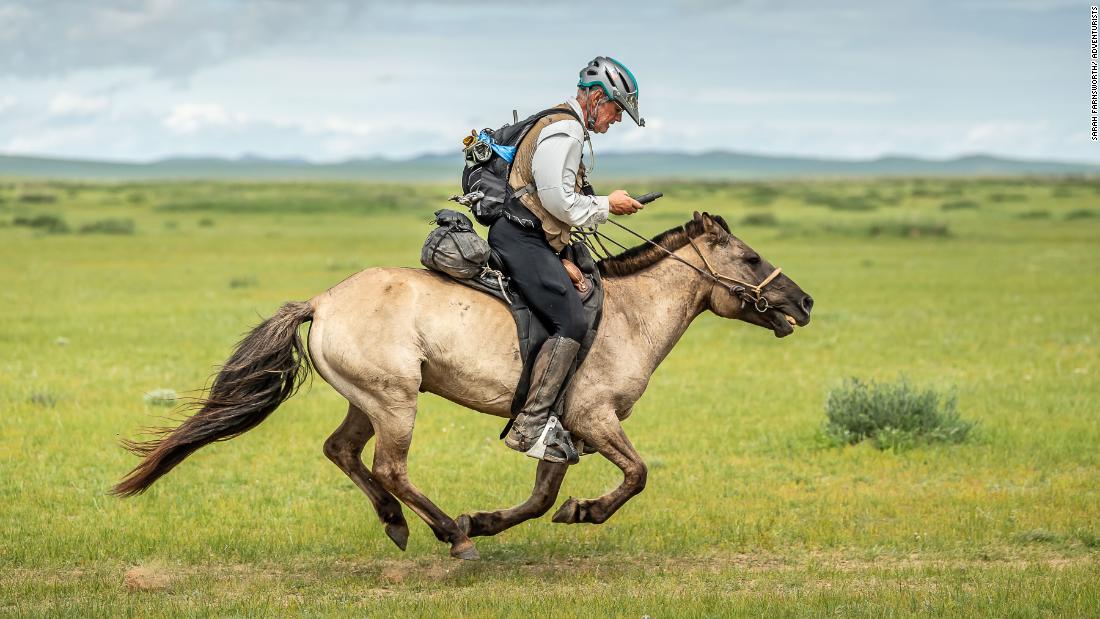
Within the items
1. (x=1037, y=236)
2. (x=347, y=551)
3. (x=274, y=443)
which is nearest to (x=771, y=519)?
(x=347, y=551)

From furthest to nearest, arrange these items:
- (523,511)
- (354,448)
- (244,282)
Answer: (244,282)
(354,448)
(523,511)

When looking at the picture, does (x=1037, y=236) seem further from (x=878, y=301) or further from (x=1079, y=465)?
(x=1079, y=465)

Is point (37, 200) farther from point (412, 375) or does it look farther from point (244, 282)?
point (412, 375)

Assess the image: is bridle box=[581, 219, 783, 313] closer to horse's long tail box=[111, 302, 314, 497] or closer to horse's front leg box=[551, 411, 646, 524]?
horse's front leg box=[551, 411, 646, 524]

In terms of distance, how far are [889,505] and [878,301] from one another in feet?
53.1

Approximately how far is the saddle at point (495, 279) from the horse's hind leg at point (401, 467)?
72cm

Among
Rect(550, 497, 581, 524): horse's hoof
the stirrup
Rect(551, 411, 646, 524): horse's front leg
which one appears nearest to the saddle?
the stirrup

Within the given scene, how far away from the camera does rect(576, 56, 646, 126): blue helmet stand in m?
7.87

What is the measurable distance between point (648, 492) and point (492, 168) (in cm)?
399

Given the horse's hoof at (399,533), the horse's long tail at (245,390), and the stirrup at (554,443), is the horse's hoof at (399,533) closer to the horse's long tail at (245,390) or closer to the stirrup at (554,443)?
the stirrup at (554,443)

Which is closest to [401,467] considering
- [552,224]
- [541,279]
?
[541,279]

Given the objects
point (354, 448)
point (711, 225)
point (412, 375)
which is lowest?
point (354, 448)

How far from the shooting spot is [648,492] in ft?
35.8

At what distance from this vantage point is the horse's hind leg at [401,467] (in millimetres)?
7688
